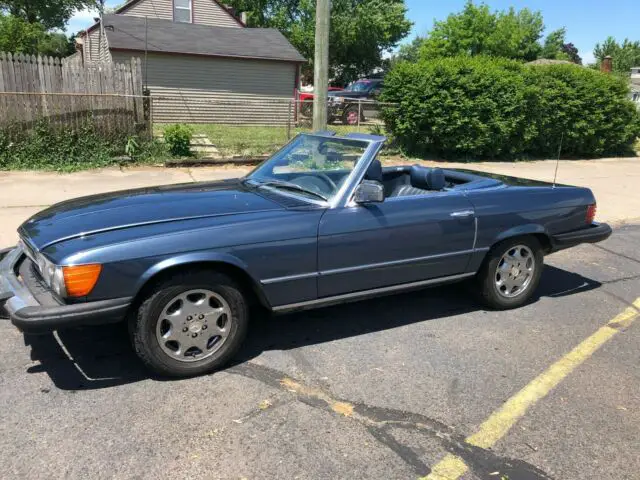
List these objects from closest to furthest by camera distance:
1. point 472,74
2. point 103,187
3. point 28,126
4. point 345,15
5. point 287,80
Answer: point 103,187 → point 28,126 → point 472,74 → point 287,80 → point 345,15

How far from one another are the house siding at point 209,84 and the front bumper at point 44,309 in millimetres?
15838

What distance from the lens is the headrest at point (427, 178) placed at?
15.4ft

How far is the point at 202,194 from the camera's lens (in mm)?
4090

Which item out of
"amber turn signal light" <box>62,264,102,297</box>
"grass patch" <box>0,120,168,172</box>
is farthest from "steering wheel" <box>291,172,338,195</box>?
"grass patch" <box>0,120,168,172</box>

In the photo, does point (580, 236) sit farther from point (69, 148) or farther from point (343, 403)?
point (69, 148)

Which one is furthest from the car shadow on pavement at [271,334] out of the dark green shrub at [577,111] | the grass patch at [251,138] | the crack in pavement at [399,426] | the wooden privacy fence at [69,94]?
the dark green shrub at [577,111]

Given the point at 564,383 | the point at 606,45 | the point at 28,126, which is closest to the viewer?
the point at 564,383

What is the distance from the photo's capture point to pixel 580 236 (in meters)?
4.91

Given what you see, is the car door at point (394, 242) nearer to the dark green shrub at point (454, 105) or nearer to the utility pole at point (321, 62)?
the utility pole at point (321, 62)

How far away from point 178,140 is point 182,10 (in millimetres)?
19489

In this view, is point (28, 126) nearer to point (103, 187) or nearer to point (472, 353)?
point (103, 187)

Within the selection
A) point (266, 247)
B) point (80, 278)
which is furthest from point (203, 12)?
point (80, 278)

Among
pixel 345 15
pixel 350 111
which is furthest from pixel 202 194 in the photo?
pixel 345 15

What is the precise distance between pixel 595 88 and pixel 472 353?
576 inches
